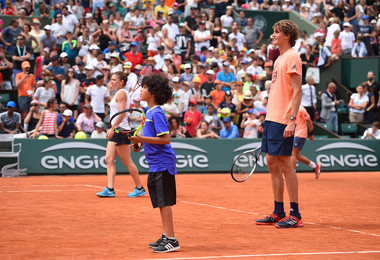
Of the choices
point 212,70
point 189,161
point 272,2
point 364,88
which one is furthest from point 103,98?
point 272,2

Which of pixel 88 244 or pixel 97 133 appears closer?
pixel 88 244

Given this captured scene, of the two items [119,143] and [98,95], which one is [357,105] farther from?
[119,143]

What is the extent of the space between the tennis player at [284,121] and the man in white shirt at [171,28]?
14.4 meters

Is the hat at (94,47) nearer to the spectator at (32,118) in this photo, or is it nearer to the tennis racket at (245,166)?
the spectator at (32,118)

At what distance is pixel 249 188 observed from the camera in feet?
43.9

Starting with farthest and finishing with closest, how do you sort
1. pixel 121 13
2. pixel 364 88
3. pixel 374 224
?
pixel 121 13
pixel 364 88
pixel 374 224

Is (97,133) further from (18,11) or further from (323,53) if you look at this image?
(323,53)

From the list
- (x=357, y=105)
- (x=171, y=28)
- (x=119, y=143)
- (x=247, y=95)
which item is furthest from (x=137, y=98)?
(x=357, y=105)

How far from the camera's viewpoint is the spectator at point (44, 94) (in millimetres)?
17891

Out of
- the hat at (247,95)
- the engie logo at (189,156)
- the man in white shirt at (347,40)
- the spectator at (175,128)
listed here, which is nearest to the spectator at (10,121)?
the engie logo at (189,156)

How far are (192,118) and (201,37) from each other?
5.17m

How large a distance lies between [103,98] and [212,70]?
14.5 ft

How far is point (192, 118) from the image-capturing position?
18812 millimetres

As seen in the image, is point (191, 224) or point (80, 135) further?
point (80, 135)
